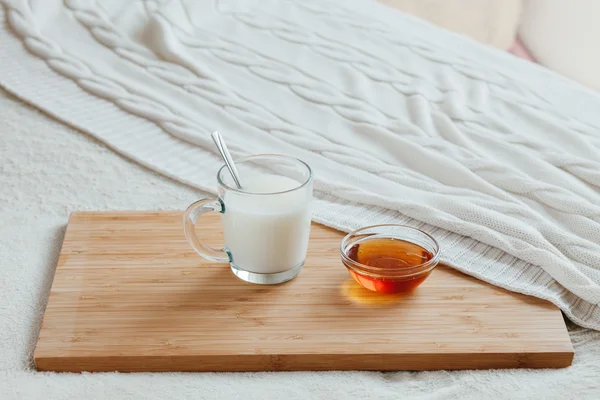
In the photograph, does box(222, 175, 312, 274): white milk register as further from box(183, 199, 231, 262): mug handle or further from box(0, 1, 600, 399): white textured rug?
box(0, 1, 600, 399): white textured rug

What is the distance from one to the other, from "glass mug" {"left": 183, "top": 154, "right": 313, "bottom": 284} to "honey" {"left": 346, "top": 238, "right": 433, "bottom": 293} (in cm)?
7

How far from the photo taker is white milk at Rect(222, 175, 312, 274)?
0.82 meters

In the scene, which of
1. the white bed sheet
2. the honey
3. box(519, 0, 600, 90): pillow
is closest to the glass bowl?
the honey

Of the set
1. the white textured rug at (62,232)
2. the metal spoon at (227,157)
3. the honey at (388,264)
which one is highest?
the metal spoon at (227,157)

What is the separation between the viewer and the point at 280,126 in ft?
4.02

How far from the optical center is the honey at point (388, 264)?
0.82 m

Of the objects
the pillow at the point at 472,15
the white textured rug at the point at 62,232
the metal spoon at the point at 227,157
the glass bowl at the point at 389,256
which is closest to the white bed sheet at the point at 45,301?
the white textured rug at the point at 62,232

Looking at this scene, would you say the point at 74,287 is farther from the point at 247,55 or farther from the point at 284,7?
the point at 284,7

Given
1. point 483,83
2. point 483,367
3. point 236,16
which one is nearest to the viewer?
point 483,367

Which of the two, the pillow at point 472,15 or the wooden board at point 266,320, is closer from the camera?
the wooden board at point 266,320

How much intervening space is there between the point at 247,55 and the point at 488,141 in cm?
48

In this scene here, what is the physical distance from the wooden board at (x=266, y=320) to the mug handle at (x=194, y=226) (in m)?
0.02

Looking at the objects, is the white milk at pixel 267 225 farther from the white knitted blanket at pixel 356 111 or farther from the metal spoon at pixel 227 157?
the white knitted blanket at pixel 356 111

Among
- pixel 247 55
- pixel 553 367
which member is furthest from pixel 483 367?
pixel 247 55
